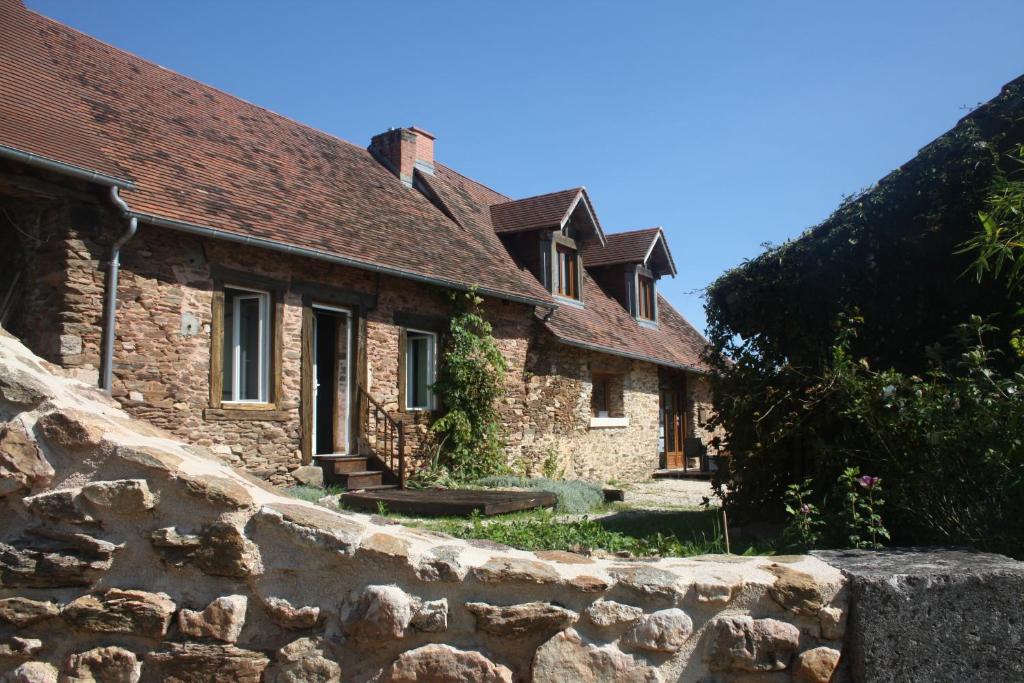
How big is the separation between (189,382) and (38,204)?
2246 millimetres

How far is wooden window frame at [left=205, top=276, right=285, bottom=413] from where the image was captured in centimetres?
907

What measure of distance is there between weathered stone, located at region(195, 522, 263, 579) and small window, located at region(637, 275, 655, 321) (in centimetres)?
1684

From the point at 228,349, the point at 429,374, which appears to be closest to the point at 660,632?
the point at 228,349

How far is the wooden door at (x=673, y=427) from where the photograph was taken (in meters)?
18.9

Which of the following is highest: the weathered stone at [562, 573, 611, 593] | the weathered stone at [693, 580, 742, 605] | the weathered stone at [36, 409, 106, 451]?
the weathered stone at [36, 409, 106, 451]

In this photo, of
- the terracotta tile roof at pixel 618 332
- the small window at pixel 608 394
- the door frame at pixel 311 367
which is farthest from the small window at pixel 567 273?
the door frame at pixel 311 367

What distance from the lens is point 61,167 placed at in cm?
721

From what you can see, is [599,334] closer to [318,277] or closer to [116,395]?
[318,277]

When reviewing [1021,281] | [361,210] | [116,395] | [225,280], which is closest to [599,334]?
[361,210]

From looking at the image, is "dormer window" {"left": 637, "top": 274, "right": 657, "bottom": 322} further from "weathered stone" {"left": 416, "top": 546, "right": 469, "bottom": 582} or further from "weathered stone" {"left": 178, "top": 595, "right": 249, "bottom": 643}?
"weathered stone" {"left": 178, "top": 595, "right": 249, "bottom": 643}

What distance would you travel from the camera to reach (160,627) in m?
2.86

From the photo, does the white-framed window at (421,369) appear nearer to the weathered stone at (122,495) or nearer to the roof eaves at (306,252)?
the roof eaves at (306,252)

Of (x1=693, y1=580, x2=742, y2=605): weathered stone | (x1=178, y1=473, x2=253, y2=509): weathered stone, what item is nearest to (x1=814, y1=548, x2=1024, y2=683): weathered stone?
(x1=693, y1=580, x2=742, y2=605): weathered stone

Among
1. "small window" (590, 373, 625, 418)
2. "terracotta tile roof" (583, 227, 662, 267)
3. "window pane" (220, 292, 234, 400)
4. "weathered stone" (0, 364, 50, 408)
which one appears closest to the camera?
"weathered stone" (0, 364, 50, 408)
